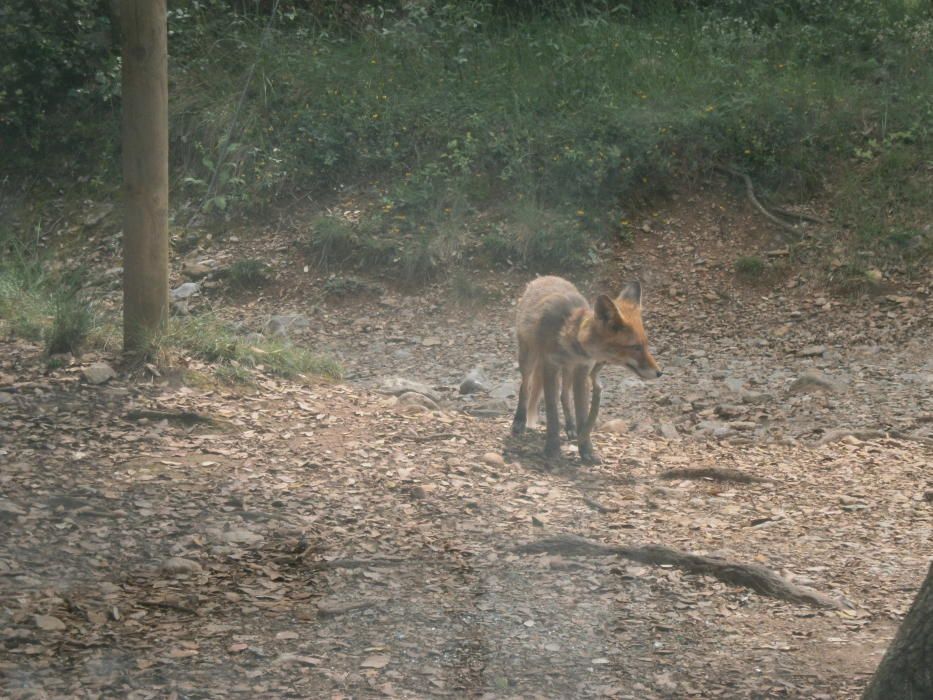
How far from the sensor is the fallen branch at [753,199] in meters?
11.0

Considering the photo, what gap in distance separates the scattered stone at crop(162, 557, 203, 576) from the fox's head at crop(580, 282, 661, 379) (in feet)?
10.1

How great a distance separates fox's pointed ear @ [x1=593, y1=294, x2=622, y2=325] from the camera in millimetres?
6402

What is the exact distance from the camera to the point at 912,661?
10.1 ft

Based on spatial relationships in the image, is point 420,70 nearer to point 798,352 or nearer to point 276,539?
point 798,352

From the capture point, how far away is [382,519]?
4938mm

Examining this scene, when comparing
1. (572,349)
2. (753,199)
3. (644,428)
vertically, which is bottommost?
(644,428)

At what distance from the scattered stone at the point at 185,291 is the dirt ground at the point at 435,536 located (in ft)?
10.4

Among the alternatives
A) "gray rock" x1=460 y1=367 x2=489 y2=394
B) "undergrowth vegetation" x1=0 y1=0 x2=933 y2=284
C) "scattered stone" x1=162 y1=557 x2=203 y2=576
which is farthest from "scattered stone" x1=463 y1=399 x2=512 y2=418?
"scattered stone" x1=162 y1=557 x2=203 y2=576

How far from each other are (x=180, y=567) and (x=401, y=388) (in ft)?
11.9

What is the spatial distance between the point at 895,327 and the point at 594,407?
14.0 ft

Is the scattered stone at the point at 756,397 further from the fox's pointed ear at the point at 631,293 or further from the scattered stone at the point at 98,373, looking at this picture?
the scattered stone at the point at 98,373

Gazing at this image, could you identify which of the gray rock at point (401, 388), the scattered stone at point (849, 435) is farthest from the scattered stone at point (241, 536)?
the scattered stone at point (849, 435)

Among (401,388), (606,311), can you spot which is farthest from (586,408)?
(401,388)

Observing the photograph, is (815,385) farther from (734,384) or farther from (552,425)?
(552,425)
